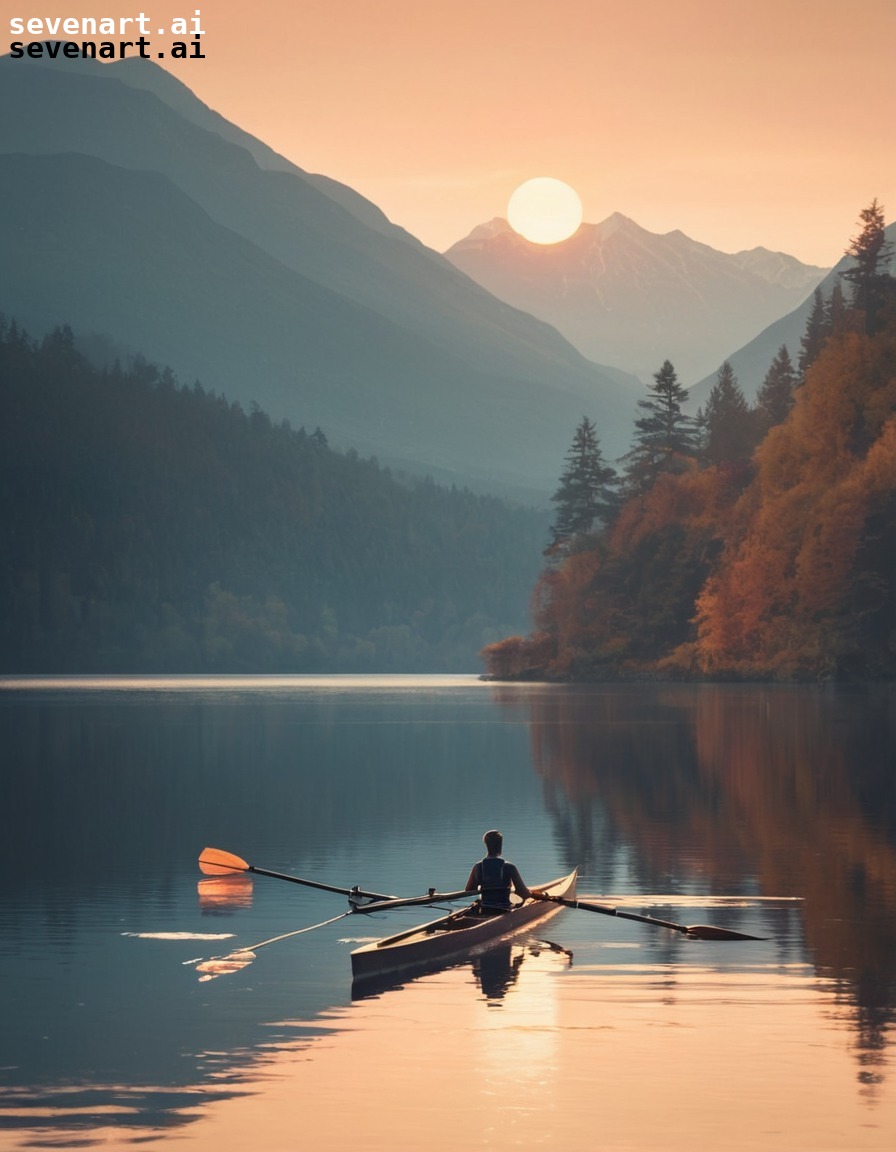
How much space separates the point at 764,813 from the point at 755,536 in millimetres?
85724

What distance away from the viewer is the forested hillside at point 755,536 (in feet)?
398

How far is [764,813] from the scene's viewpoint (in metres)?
46.5

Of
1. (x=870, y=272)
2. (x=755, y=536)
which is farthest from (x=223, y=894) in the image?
(x=870, y=272)

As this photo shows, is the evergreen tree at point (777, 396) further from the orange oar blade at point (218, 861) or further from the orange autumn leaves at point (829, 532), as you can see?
the orange oar blade at point (218, 861)

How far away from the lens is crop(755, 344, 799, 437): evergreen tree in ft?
577

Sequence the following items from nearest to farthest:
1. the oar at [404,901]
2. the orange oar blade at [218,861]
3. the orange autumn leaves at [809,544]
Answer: the oar at [404,901], the orange oar blade at [218,861], the orange autumn leaves at [809,544]

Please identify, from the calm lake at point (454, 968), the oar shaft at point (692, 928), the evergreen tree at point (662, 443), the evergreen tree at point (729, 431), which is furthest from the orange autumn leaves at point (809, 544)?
the oar shaft at point (692, 928)

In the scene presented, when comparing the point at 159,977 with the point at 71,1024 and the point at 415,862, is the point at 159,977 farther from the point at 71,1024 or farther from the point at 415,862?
the point at 415,862

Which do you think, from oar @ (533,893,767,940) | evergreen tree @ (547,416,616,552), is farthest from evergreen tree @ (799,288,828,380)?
oar @ (533,893,767,940)

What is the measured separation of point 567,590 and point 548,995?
146 m

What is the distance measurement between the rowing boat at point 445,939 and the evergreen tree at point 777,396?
467 feet

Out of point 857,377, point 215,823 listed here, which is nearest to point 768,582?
point 857,377

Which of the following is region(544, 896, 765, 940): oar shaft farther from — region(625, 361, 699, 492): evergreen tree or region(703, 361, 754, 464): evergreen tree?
region(625, 361, 699, 492): evergreen tree

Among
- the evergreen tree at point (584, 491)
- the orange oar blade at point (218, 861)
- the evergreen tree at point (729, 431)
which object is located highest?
the evergreen tree at point (729, 431)
